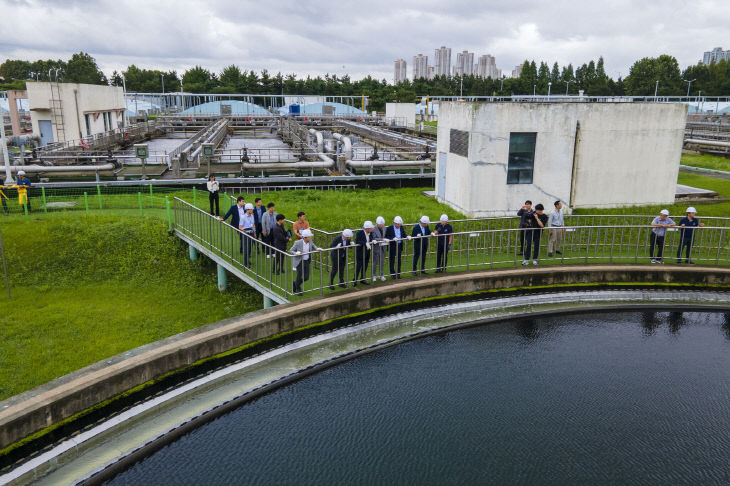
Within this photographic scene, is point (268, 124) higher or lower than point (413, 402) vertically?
higher

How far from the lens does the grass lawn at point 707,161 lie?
101 ft

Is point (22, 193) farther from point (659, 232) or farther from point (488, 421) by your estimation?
point (659, 232)

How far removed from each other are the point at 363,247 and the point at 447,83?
323 ft

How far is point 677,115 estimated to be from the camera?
18.8 meters

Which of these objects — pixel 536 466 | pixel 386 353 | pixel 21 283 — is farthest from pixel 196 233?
pixel 536 466

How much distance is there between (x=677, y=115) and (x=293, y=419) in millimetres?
17942

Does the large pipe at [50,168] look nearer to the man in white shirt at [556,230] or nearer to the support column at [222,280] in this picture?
the support column at [222,280]

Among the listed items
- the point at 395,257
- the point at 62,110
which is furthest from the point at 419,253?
the point at 62,110

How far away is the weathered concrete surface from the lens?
6.92 m

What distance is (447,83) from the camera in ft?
339

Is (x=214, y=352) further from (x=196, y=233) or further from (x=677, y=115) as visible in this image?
(x=677, y=115)

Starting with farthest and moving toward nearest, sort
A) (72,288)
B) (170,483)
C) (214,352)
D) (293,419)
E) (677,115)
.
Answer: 1. (677,115)
2. (72,288)
3. (214,352)
4. (293,419)
5. (170,483)

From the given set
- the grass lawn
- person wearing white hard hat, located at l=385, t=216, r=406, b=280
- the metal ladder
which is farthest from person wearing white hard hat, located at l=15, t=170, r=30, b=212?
the grass lawn

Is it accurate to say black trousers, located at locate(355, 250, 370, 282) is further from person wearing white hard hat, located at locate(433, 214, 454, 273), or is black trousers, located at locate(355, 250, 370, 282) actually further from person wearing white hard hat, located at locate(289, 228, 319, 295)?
person wearing white hard hat, located at locate(433, 214, 454, 273)
